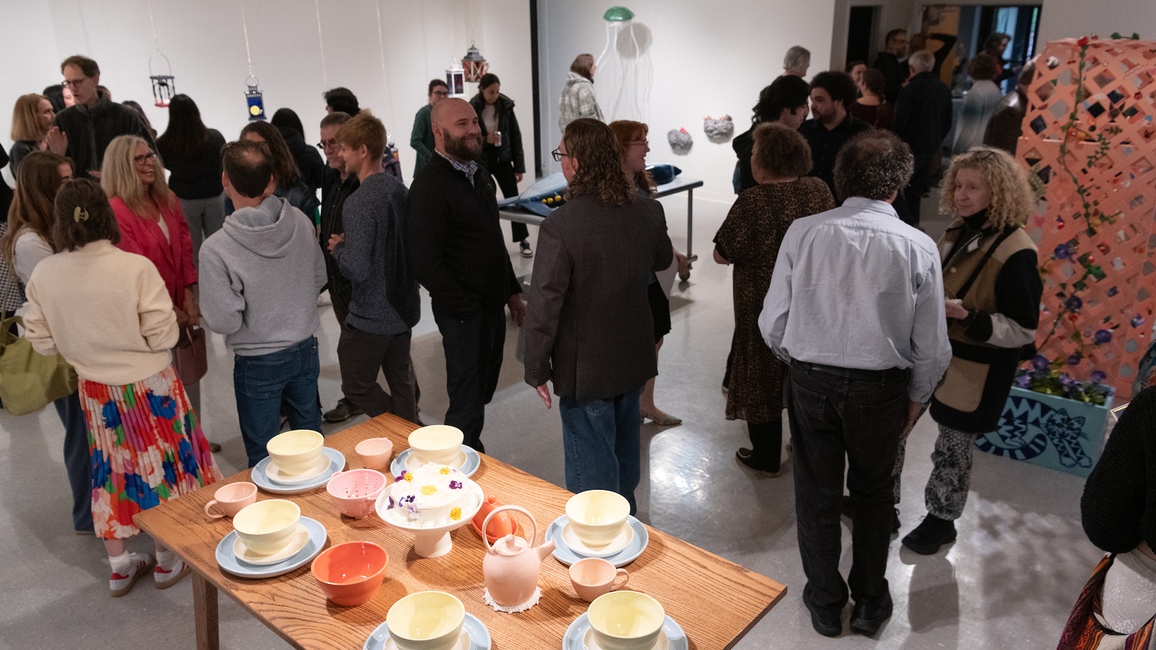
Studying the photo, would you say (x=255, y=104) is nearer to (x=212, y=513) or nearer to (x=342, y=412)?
(x=342, y=412)

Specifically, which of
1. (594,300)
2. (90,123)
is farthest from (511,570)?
(90,123)

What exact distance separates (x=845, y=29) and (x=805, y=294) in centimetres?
633

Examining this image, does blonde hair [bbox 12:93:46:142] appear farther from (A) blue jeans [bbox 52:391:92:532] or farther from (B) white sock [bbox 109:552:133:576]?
(B) white sock [bbox 109:552:133:576]

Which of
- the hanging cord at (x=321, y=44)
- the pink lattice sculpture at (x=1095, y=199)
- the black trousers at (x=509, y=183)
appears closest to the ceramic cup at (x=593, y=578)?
the pink lattice sculpture at (x=1095, y=199)

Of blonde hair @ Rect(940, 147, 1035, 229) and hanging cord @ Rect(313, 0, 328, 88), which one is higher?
hanging cord @ Rect(313, 0, 328, 88)

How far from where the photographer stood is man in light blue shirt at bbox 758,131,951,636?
1976mm

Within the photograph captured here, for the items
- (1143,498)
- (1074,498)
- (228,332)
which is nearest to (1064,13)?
(1074,498)

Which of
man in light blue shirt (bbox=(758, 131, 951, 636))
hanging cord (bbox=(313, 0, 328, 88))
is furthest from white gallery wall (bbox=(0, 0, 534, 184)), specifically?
man in light blue shirt (bbox=(758, 131, 951, 636))

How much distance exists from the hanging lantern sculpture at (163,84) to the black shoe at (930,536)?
5.78m

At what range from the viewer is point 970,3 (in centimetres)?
878

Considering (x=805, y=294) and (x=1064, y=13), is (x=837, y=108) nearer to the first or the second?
(x=805, y=294)

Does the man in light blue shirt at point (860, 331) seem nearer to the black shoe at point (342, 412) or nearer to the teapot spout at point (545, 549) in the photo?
the teapot spout at point (545, 549)

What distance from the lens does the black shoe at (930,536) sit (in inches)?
107

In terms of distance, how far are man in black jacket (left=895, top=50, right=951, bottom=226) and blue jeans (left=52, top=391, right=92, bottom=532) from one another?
533 cm
